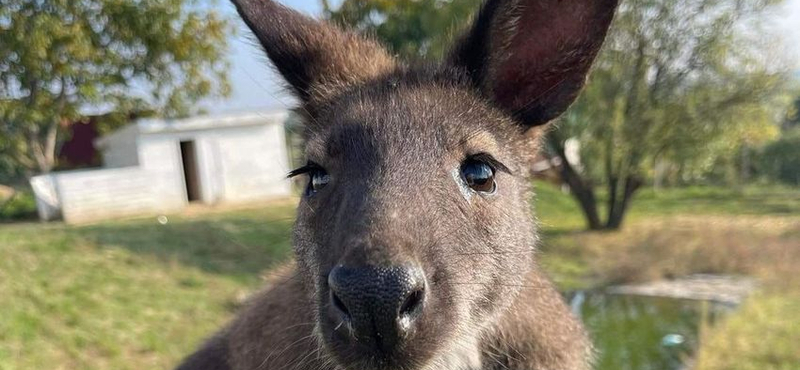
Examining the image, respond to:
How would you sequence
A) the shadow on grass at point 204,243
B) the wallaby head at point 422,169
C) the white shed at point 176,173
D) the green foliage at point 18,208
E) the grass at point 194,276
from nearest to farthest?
the wallaby head at point 422,169 < the grass at point 194,276 < the shadow on grass at point 204,243 < the white shed at point 176,173 < the green foliage at point 18,208

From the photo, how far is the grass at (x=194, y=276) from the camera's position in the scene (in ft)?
23.5

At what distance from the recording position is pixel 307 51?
311 cm

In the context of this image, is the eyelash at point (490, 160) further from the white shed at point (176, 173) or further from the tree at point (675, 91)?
the white shed at point (176, 173)

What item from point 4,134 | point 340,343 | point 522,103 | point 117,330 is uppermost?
point 4,134

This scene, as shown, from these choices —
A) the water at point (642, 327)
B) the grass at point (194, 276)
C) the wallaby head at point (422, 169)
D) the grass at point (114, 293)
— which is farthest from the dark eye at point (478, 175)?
the water at point (642, 327)

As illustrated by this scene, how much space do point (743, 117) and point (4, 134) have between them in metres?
19.5

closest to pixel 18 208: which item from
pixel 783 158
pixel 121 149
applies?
pixel 121 149

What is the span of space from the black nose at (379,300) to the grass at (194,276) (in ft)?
5.35

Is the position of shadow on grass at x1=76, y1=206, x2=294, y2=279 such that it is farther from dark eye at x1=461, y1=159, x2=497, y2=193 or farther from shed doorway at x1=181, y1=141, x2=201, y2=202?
dark eye at x1=461, y1=159, x2=497, y2=193

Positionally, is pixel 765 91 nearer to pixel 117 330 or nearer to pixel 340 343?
pixel 117 330

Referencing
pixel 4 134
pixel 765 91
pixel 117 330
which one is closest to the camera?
pixel 117 330

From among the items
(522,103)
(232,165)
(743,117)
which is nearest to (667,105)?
(743,117)

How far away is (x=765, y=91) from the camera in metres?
17.0

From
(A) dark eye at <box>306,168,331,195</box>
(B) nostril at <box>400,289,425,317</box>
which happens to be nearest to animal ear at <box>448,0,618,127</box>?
(A) dark eye at <box>306,168,331,195</box>
